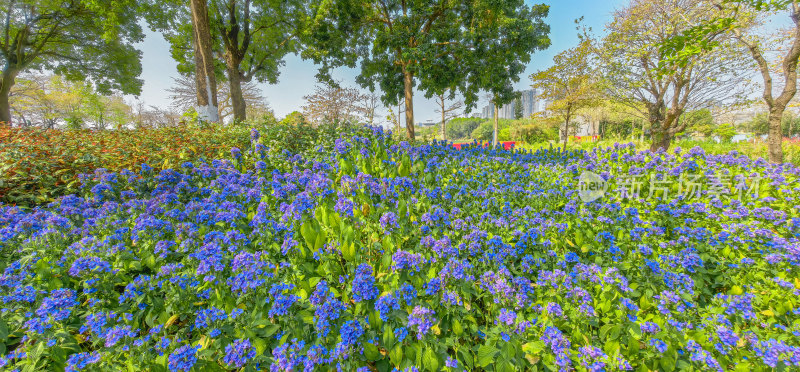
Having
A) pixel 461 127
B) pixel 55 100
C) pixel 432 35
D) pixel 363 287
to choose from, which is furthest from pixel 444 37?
pixel 461 127

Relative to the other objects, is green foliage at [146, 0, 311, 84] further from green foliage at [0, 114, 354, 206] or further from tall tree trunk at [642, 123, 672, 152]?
tall tree trunk at [642, 123, 672, 152]

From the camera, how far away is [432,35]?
11.0m

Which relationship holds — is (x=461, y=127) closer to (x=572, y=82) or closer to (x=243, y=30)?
(x=572, y=82)

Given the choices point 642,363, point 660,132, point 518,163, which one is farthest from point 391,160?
point 660,132

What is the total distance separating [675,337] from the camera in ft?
6.08

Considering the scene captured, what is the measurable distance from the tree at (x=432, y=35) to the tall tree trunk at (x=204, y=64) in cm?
353

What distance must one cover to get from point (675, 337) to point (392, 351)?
→ 1.77m

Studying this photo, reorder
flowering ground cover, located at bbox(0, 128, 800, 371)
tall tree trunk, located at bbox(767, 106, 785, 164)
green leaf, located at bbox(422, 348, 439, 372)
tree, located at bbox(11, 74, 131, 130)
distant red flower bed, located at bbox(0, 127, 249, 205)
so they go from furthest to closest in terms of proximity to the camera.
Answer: tree, located at bbox(11, 74, 131, 130), tall tree trunk, located at bbox(767, 106, 785, 164), distant red flower bed, located at bbox(0, 127, 249, 205), flowering ground cover, located at bbox(0, 128, 800, 371), green leaf, located at bbox(422, 348, 439, 372)

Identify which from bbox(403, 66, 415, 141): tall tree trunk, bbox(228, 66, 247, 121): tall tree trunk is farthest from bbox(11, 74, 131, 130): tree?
bbox(403, 66, 415, 141): tall tree trunk

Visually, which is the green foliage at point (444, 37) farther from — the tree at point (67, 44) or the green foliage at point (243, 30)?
the tree at point (67, 44)

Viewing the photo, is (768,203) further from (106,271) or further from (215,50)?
(215,50)

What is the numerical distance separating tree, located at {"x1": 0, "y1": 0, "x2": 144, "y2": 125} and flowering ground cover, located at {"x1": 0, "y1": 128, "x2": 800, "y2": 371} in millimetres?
14539

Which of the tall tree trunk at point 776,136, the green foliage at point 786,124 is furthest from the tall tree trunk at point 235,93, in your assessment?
the green foliage at point 786,124

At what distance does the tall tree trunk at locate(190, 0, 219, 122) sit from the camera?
932 cm
